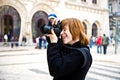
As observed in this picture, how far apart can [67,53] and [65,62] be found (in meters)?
0.14

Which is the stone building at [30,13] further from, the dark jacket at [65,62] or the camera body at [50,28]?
the dark jacket at [65,62]

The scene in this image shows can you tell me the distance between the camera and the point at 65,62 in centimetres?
293

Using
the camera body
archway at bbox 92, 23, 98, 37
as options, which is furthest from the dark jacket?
archway at bbox 92, 23, 98, 37

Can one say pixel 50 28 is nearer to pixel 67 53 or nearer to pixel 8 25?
pixel 67 53

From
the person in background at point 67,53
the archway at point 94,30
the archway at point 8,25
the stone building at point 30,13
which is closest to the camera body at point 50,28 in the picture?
the person in background at point 67,53

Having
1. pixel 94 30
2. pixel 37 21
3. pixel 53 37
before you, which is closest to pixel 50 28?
pixel 53 37

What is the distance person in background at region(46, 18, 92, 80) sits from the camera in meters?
2.94

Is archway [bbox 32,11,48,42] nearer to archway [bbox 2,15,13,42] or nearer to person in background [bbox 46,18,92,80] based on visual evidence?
archway [bbox 2,15,13,42]

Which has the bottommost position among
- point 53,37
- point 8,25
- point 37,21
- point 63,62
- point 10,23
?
point 63,62

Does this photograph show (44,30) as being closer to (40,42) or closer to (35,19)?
(40,42)

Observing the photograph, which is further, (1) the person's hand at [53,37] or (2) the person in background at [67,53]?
(1) the person's hand at [53,37]

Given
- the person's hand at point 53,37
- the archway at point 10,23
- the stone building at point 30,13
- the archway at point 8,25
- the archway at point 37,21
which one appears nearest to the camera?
the person's hand at point 53,37

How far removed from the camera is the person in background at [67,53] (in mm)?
2936

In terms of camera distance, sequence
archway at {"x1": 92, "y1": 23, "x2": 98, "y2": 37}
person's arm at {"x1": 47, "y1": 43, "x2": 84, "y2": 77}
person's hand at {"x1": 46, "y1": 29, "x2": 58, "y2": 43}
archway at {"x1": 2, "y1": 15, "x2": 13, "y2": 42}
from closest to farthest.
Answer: person's arm at {"x1": 47, "y1": 43, "x2": 84, "y2": 77}, person's hand at {"x1": 46, "y1": 29, "x2": 58, "y2": 43}, archway at {"x1": 2, "y1": 15, "x2": 13, "y2": 42}, archway at {"x1": 92, "y1": 23, "x2": 98, "y2": 37}
